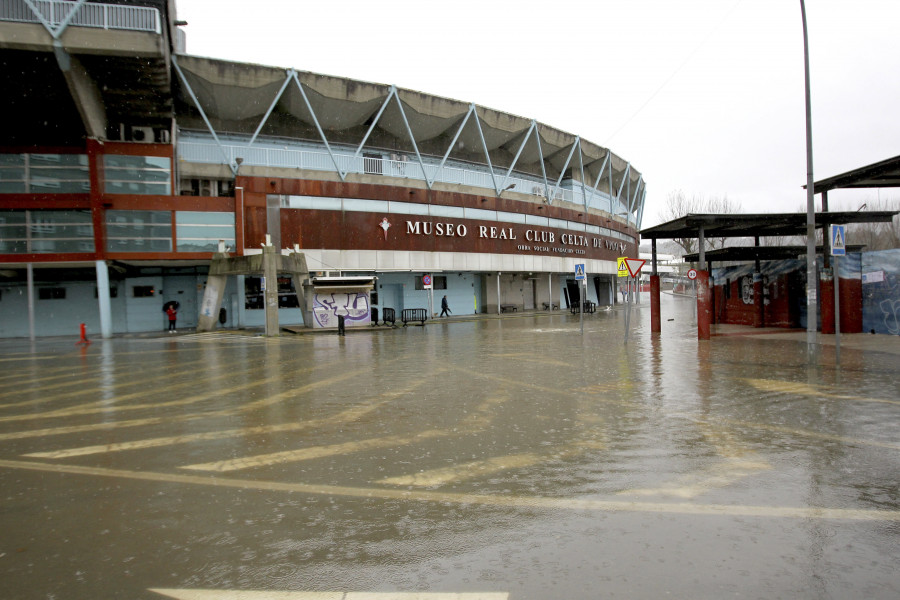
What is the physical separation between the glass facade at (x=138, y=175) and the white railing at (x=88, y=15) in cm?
642

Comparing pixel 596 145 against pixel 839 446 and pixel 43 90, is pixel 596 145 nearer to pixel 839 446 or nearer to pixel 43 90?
pixel 43 90

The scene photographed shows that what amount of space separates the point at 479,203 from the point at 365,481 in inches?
1415

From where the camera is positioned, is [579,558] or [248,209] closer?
[579,558]

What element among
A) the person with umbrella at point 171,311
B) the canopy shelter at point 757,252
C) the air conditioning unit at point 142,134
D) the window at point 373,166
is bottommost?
the person with umbrella at point 171,311

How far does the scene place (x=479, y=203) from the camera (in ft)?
131

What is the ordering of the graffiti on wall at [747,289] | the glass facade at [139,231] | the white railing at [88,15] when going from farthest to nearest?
the glass facade at [139,231] → the graffiti on wall at [747,289] → the white railing at [88,15]

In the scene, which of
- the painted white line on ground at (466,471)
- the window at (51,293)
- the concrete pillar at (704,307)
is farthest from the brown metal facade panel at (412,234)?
the painted white line on ground at (466,471)

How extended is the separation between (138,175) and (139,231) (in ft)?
9.79

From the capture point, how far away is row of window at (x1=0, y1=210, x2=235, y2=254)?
1042 inches

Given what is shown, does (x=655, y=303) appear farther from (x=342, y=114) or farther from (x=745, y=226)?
(x=342, y=114)

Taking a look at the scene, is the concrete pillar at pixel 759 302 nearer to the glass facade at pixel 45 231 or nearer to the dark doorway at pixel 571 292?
the dark doorway at pixel 571 292

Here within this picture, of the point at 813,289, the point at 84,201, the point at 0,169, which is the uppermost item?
the point at 0,169

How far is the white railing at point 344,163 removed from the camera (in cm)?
3175

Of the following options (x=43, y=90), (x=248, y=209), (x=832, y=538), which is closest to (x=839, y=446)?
(x=832, y=538)
